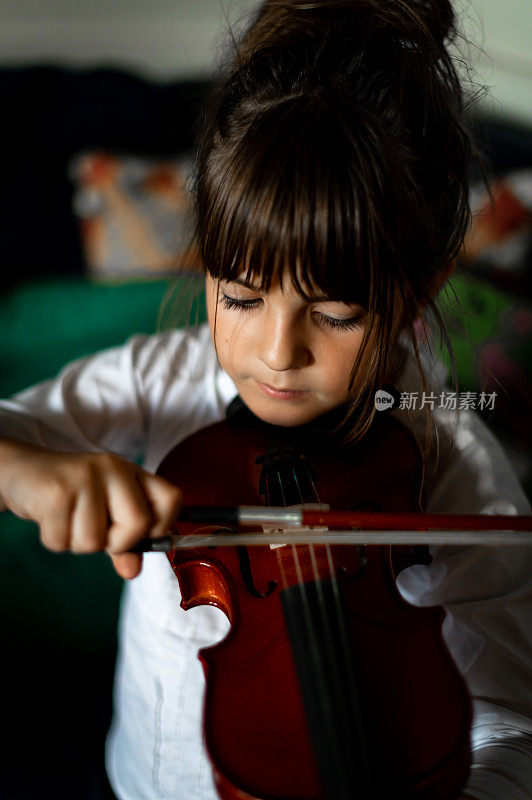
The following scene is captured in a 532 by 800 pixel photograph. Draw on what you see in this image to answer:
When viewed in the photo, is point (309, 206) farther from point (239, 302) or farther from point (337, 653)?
point (337, 653)

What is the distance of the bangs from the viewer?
0.35 meters

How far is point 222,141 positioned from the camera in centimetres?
41

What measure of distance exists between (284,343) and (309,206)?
0.26 ft

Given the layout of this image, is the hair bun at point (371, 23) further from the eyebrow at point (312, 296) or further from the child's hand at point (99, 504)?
the child's hand at point (99, 504)

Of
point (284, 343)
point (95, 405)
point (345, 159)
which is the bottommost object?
point (95, 405)

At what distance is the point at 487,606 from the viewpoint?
1.45ft

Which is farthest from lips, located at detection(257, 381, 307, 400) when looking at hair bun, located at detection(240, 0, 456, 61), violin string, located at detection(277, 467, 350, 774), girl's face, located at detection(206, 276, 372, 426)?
hair bun, located at detection(240, 0, 456, 61)

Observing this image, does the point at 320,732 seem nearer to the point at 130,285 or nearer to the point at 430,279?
the point at 430,279

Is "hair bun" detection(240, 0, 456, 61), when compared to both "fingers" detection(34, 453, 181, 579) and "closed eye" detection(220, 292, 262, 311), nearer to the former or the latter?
"closed eye" detection(220, 292, 262, 311)

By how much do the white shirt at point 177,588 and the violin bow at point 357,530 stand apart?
0.08 metres

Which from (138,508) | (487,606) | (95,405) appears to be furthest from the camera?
(95,405)

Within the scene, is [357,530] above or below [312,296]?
below

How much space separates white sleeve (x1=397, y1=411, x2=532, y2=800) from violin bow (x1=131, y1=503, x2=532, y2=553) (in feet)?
0.24

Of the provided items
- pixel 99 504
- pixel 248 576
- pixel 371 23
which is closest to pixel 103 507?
pixel 99 504
